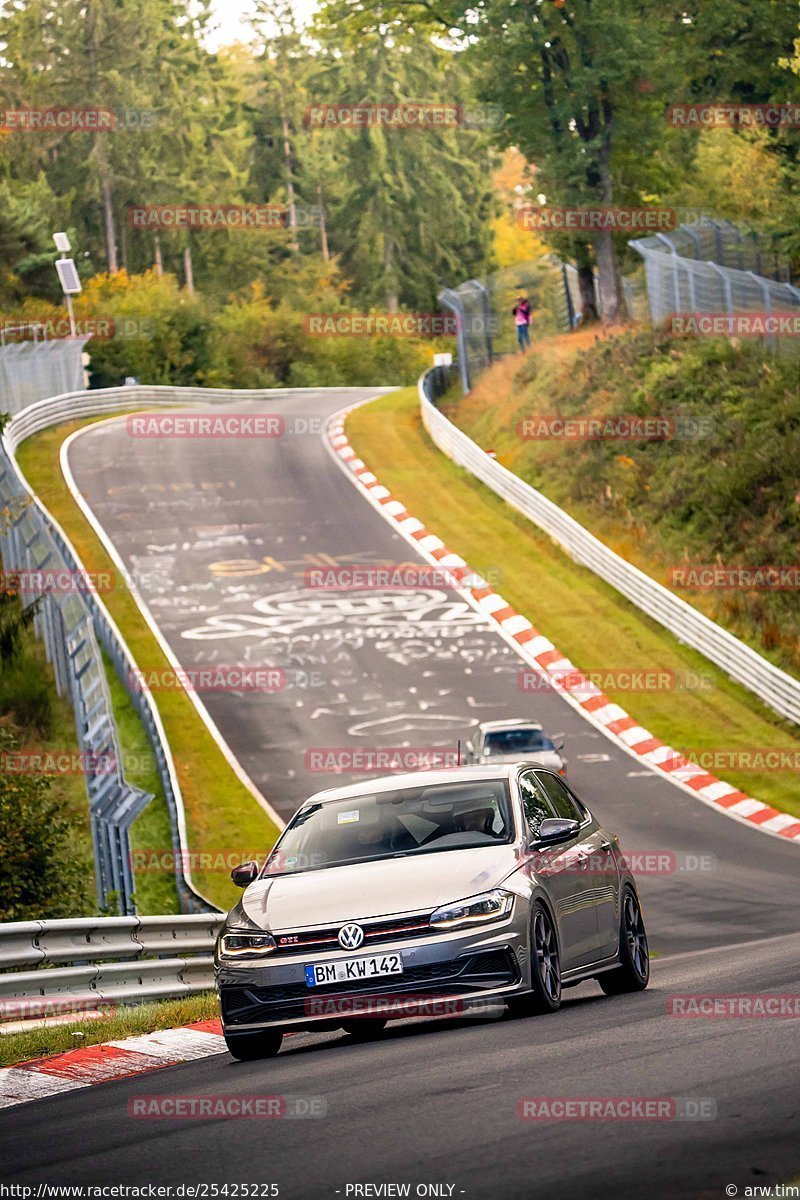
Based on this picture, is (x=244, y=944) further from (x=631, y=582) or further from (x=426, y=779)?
(x=631, y=582)

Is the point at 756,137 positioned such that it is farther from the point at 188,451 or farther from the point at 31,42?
the point at 31,42

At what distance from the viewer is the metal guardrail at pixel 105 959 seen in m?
12.1

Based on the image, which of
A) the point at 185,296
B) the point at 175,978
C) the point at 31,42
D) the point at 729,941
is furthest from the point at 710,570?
the point at 31,42

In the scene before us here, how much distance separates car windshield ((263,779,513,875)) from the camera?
1048 centimetres

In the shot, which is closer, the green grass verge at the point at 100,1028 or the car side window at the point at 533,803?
the green grass verge at the point at 100,1028

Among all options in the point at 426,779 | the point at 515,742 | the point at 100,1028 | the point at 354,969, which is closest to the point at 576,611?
the point at 515,742

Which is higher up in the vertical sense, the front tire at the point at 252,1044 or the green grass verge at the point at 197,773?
the front tire at the point at 252,1044

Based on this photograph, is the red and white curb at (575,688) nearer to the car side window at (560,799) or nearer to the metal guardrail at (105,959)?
the metal guardrail at (105,959)

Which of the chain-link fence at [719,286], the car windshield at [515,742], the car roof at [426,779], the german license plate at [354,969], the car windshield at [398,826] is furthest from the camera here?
the chain-link fence at [719,286]

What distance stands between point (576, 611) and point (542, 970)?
25.4 meters

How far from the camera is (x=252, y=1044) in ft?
32.3

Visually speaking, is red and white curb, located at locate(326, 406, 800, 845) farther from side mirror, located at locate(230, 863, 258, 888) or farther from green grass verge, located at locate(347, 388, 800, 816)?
side mirror, located at locate(230, 863, 258, 888)

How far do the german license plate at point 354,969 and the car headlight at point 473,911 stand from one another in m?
0.31

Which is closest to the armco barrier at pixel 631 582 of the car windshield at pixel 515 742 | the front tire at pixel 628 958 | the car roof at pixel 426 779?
the car windshield at pixel 515 742
